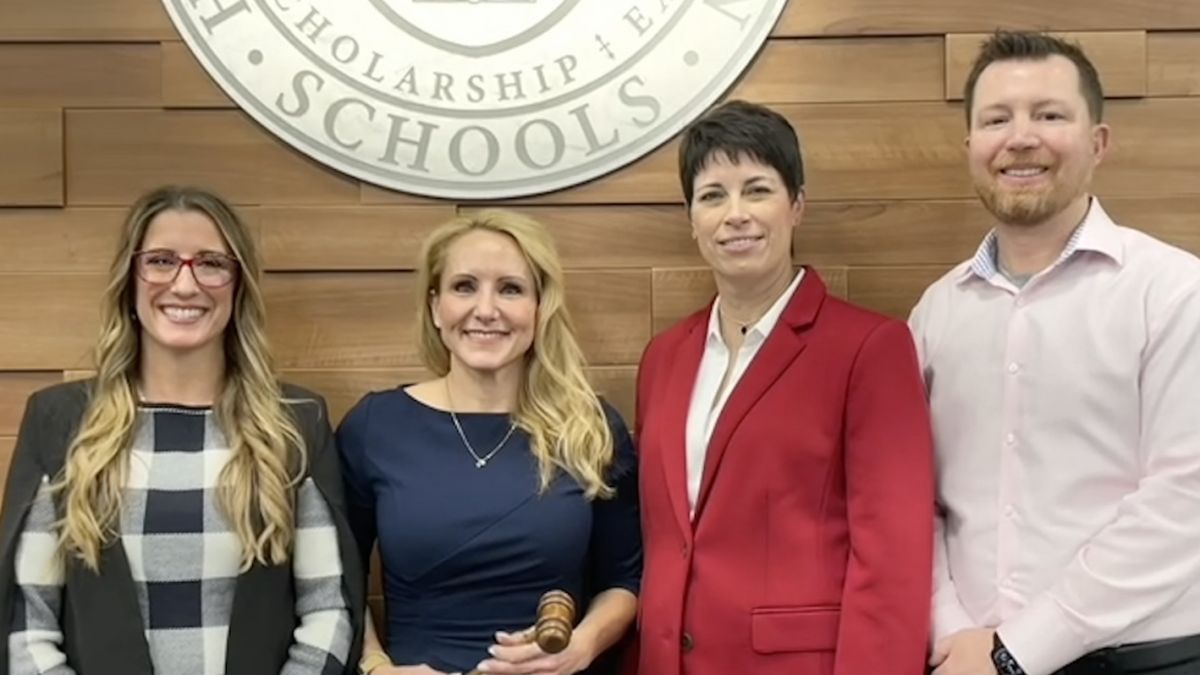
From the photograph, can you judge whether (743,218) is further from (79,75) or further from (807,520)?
(79,75)

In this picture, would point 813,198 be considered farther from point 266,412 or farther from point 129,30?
point 129,30

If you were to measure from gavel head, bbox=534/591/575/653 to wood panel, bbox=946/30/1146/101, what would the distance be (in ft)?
3.95

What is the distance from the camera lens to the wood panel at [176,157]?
7.37ft

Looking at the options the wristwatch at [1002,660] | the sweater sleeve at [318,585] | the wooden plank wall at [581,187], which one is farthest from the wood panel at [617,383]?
the wristwatch at [1002,660]

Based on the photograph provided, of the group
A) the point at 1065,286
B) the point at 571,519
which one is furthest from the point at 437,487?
the point at 1065,286

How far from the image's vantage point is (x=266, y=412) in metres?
1.94

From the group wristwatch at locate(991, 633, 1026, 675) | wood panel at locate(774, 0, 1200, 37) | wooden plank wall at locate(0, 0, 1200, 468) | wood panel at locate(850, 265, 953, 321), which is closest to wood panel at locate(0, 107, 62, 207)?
wooden plank wall at locate(0, 0, 1200, 468)

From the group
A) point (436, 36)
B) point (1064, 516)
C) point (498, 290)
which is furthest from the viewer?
point (436, 36)

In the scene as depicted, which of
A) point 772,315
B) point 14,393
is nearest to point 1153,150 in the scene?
point 772,315

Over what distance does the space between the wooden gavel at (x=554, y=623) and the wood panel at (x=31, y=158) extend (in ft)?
4.01

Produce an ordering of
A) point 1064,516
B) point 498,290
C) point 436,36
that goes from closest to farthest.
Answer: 1. point 1064,516
2. point 498,290
3. point 436,36

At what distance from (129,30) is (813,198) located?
1.29m

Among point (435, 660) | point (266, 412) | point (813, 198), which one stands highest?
point (813, 198)

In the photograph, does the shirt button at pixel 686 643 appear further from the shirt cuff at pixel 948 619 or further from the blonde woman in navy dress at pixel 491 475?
the shirt cuff at pixel 948 619
